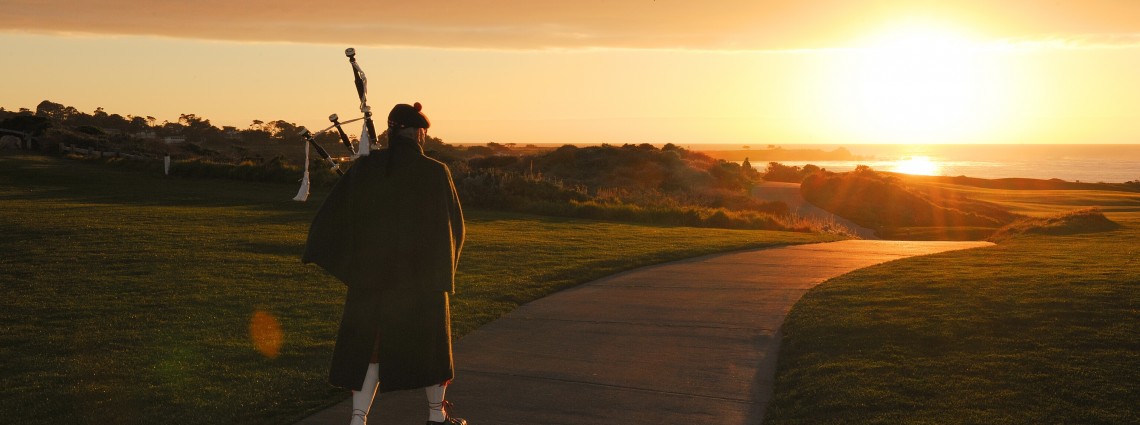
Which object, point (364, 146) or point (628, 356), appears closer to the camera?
point (364, 146)

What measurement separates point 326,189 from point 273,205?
5.73 meters

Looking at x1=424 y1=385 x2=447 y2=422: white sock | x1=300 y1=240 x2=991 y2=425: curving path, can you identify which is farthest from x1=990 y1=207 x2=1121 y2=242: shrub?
x1=424 y1=385 x2=447 y2=422: white sock

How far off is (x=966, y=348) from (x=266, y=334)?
613 cm

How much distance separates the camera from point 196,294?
1089 cm

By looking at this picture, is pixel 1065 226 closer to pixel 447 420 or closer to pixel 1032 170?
pixel 447 420

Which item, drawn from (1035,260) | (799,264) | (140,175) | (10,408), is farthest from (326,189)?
(10,408)

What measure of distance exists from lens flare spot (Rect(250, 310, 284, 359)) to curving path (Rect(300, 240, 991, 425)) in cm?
160

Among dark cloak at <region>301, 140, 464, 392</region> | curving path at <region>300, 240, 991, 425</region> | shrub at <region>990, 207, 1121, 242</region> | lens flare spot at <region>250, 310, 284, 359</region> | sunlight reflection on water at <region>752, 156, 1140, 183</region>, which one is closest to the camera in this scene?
dark cloak at <region>301, 140, 464, 392</region>

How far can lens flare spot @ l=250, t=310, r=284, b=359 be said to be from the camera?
326 inches

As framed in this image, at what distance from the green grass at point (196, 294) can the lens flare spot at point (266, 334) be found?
0.09 metres

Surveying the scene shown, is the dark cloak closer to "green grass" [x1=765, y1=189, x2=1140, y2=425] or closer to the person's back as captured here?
the person's back

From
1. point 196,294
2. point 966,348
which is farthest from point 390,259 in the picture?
point 196,294

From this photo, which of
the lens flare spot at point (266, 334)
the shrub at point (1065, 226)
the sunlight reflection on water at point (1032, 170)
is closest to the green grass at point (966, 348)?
the lens flare spot at point (266, 334)

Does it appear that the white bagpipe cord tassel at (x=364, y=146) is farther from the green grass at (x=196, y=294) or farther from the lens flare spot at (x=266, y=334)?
the lens flare spot at (x=266, y=334)
